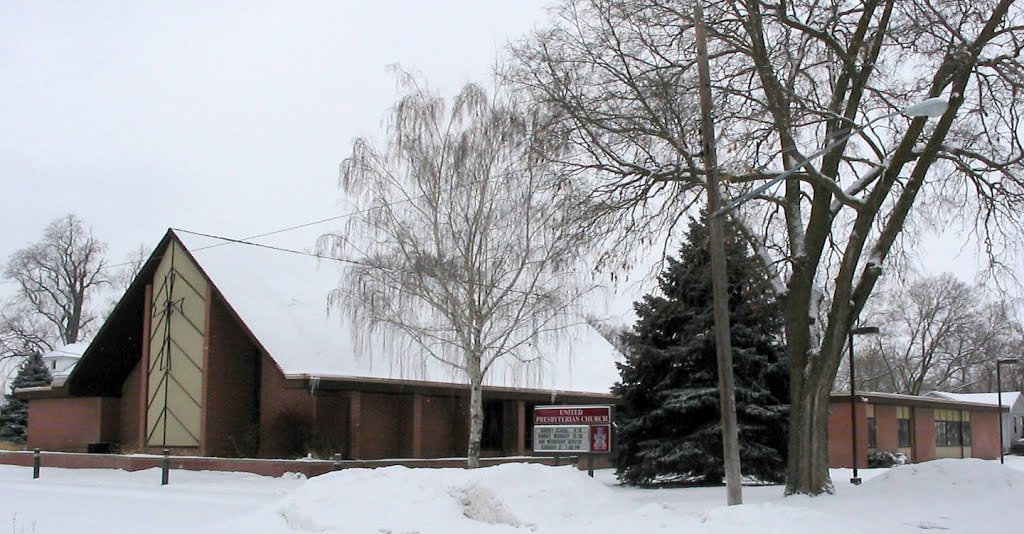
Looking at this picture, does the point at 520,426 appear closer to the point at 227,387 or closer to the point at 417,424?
the point at 417,424

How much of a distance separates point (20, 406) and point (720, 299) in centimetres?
5369

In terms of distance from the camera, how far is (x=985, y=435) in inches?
2169

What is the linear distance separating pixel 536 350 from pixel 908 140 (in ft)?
41.8

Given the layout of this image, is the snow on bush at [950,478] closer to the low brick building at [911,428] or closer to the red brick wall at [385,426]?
the low brick building at [911,428]

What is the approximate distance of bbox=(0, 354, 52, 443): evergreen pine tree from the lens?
2175 inches

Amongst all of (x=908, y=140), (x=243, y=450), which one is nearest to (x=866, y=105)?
(x=908, y=140)

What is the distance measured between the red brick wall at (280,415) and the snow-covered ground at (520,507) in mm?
6326

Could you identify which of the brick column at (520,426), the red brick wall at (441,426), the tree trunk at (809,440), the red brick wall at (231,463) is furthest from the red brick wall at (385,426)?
the tree trunk at (809,440)

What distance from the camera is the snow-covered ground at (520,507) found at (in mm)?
14602

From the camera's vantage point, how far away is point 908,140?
18406mm

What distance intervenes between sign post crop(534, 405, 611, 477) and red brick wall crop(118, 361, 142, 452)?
18689 mm

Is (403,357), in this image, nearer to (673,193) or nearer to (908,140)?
(673,193)

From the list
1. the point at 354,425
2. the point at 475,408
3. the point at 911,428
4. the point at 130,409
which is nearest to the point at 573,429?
the point at 475,408

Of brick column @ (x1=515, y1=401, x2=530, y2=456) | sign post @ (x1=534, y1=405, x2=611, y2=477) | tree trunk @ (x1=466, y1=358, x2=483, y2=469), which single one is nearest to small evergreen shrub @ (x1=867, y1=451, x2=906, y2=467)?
brick column @ (x1=515, y1=401, x2=530, y2=456)
